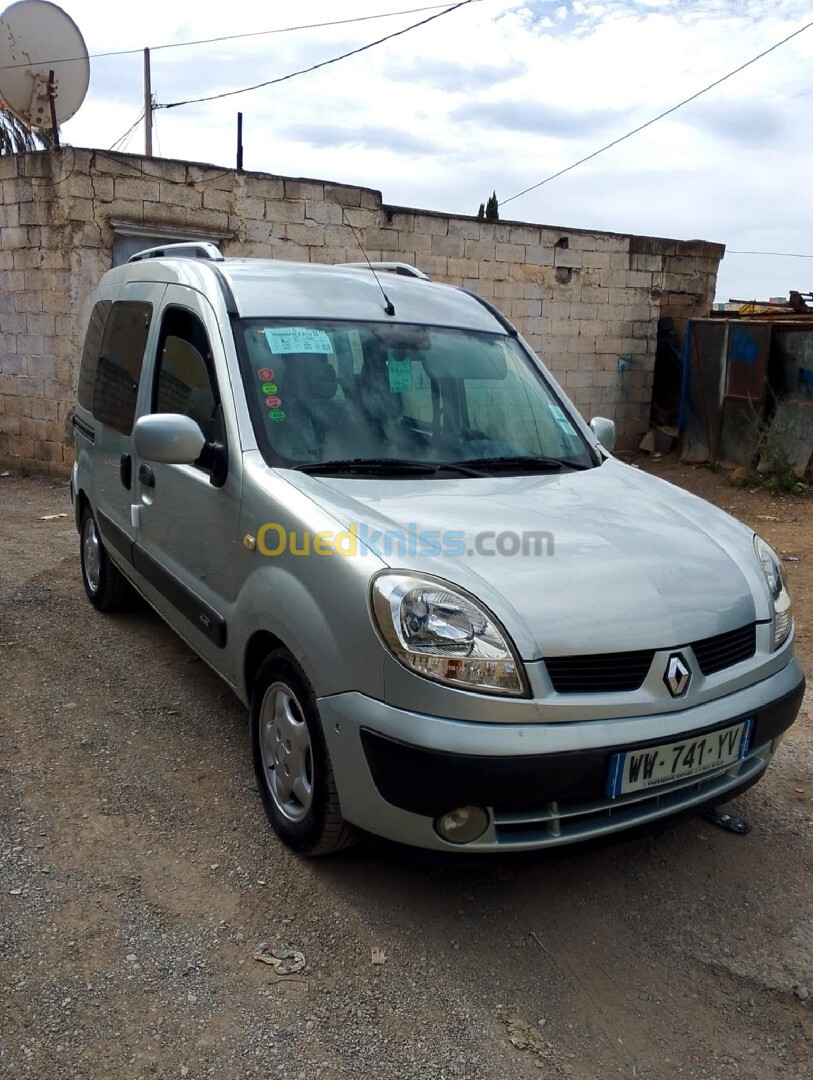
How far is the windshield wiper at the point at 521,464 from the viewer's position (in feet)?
10.4

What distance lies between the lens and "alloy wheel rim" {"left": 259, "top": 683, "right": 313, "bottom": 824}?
2.66 metres

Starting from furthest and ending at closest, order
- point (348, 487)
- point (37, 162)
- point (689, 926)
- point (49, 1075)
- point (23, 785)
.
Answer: point (37, 162), point (23, 785), point (348, 487), point (689, 926), point (49, 1075)

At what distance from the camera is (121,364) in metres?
4.28

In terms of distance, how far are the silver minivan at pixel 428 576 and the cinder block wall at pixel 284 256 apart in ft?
18.3

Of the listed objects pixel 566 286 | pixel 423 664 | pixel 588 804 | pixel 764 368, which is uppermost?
pixel 566 286

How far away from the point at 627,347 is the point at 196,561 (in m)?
10.1

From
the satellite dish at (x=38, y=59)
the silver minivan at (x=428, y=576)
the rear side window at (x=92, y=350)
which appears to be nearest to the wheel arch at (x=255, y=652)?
the silver minivan at (x=428, y=576)

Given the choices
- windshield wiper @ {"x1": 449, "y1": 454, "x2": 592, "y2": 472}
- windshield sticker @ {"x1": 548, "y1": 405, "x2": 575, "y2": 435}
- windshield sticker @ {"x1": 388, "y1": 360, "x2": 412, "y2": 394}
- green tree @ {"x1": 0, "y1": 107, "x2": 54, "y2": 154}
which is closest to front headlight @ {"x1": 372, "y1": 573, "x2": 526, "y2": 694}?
windshield wiper @ {"x1": 449, "y1": 454, "x2": 592, "y2": 472}

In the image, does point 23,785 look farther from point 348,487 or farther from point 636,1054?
point 636,1054

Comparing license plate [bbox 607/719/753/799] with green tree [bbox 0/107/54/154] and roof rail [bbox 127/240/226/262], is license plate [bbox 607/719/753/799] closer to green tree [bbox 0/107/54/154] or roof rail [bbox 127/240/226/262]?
roof rail [bbox 127/240/226/262]

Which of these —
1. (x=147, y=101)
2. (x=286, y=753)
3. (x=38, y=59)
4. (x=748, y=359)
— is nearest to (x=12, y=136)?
(x=147, y=101)

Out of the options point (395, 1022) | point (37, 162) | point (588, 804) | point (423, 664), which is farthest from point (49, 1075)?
point (37, 162)

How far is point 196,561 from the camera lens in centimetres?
332

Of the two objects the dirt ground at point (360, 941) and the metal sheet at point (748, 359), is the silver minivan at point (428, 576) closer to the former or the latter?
the dirt ground at point (360, 941)
